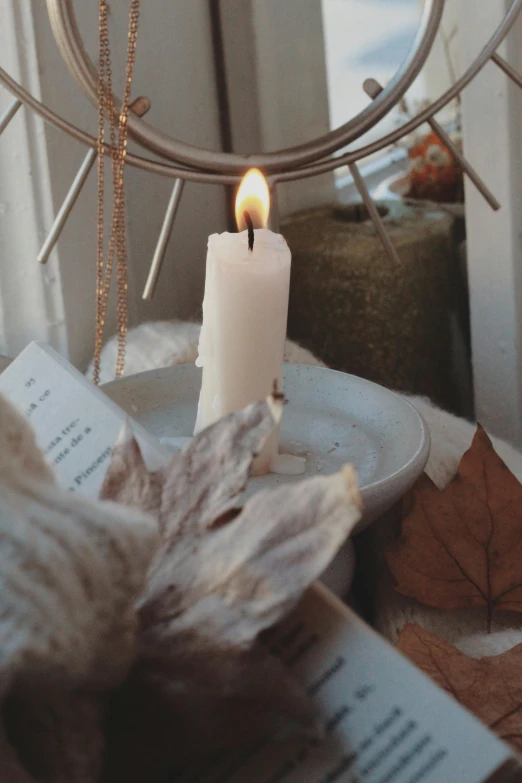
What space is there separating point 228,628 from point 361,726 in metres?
0.04

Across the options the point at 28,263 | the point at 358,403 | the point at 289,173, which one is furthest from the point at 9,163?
the point at 358,403

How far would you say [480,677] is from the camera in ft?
0.94

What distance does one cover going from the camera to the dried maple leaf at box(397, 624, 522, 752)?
0.27 metres

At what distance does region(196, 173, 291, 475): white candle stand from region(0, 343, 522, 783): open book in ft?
0.55

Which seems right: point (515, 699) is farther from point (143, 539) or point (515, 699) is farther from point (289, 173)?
point (289, 173)

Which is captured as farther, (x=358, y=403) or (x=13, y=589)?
(x=358, y=403)

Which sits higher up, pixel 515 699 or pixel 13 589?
pixel 13 589

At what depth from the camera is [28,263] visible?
579mm

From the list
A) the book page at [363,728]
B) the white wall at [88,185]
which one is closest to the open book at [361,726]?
the book page at [363,728]

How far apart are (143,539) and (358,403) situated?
275 mm

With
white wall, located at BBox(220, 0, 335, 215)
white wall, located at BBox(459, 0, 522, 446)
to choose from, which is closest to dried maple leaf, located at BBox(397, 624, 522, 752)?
white wall, located at BBox(459, 0, 522, 446)

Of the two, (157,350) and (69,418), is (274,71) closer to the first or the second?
(157,350)

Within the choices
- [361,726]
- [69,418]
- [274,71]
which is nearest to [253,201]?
[69,418]

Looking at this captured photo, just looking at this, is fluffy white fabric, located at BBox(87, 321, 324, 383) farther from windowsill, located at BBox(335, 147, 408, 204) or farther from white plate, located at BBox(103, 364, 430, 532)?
windowsill, located at BBox(335, 147, 408, 204)
